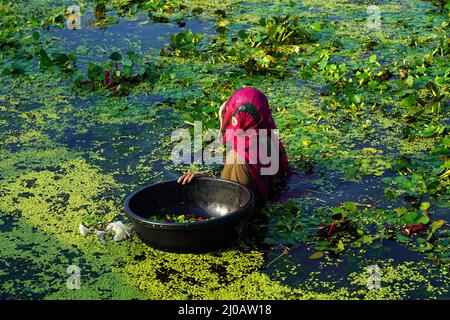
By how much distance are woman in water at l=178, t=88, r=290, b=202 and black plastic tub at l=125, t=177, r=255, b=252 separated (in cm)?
11

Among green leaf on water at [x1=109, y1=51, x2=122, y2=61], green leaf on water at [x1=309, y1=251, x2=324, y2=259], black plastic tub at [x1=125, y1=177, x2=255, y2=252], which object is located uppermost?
green leaf on water at [x1=109, y1=51, x2=122, y2=61]

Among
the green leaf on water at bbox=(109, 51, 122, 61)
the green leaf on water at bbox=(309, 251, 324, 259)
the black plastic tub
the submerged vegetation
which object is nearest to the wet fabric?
the black plastic tub

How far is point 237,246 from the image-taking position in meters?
4.38

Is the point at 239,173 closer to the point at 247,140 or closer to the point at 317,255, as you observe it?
the point at 247,140

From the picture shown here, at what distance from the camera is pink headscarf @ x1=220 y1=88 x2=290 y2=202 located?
4.71 m

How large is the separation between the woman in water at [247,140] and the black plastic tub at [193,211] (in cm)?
11

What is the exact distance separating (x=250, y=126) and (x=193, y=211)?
639 millimetres

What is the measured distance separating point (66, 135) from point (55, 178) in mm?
834

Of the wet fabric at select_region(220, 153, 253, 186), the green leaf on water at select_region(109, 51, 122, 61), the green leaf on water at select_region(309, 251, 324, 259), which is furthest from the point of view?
the green leaf on water at select_region(109, 51, 122, 61)

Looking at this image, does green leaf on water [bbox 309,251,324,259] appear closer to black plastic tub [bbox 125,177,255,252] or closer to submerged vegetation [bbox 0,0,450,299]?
submerged vegetation [bbox 0,0,450,299]

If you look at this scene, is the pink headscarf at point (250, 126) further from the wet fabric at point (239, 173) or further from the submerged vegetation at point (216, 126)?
the submerged vegetation at point (216, 126)

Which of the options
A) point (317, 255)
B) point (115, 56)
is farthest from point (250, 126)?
point (115, 56)
